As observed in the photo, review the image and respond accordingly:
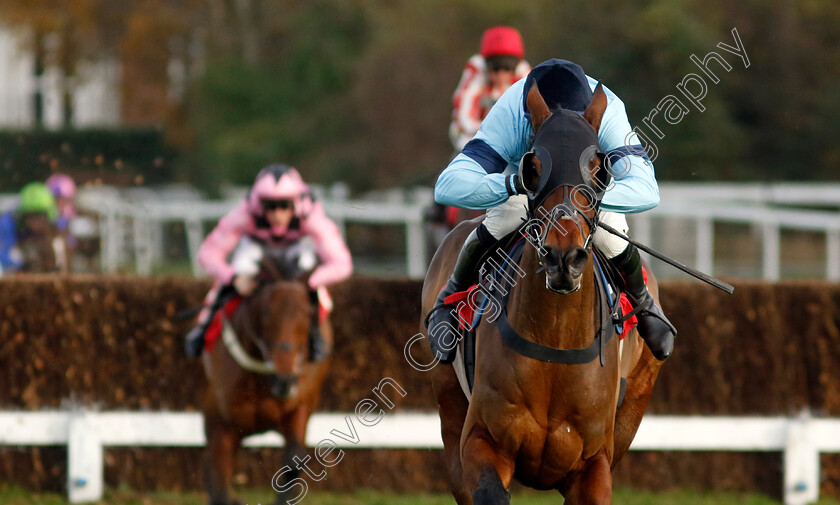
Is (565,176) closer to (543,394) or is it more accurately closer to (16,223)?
(543,394)

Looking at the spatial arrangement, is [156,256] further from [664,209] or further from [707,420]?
[707,420]

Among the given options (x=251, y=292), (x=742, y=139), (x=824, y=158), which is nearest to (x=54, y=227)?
(x=251, y=292)

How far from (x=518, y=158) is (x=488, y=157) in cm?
14

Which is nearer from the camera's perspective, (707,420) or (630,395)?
(630,395)

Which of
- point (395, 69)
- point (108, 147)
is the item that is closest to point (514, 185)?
point (395, 69)

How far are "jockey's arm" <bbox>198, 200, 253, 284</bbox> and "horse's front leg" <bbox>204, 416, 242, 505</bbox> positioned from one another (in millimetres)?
799

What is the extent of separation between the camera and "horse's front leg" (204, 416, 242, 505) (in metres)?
6.03

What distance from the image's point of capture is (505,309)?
3947 millimetres

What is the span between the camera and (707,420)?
21.9 feet

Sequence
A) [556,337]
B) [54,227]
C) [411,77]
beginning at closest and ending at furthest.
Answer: [556,337] → [54,227] → [411,77]

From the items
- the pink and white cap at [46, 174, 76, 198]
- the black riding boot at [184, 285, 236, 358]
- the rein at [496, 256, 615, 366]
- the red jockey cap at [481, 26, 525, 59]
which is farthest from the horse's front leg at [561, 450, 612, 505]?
the pink and white cap at [46, 174, 76, 198]

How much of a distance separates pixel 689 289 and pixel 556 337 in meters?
3.29

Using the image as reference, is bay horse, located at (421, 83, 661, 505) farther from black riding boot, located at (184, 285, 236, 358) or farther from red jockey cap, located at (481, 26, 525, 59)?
red jockey cap, located at (481, 26, 525, 59)

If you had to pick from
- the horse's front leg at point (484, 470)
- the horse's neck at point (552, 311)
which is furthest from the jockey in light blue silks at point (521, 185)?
the horse's front leg at point (484, 470)
